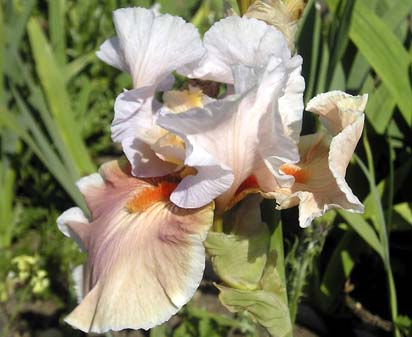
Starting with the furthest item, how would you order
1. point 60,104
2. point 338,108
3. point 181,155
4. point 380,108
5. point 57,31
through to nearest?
point 57,31 < point 60,104 < point 380,108 < point 181,155 < point 338,108

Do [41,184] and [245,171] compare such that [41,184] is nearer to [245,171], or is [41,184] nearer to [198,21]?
[198,21]

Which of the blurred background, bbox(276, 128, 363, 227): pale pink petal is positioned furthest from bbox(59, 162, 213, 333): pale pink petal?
the blurred background

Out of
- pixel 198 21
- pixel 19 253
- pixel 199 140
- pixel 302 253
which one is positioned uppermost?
pixel 199 140

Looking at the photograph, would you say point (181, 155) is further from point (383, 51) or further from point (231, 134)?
point (383, 51)

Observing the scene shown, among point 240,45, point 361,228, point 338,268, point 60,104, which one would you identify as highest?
point 240,45

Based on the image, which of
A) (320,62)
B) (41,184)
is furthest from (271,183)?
(41,184)

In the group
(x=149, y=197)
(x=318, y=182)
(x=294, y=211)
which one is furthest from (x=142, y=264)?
(x=294, y=211)

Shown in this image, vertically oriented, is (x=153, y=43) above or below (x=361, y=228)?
above
